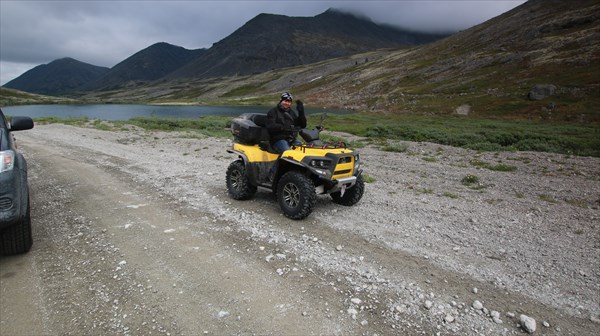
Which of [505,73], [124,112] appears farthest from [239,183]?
[124,112]

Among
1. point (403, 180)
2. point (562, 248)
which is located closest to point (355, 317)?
point (562, 248)

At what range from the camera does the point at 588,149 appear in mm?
22609

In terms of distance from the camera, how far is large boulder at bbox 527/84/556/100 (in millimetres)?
53066

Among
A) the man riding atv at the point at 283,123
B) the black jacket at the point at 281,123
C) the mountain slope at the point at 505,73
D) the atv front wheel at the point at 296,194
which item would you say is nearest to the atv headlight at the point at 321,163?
the atv front wheel at the point at 296,194

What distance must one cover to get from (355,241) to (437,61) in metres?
109

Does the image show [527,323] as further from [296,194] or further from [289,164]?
[289,164]

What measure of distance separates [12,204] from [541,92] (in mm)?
65237

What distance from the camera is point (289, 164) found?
331 inches

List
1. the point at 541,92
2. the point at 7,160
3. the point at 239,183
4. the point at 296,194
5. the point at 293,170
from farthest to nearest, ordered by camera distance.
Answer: the point at 541,92 → the point at 239,183 → the point at 293,170 → the point at 296,194 → the point at 7,160

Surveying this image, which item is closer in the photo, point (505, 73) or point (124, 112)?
point (505, 73)

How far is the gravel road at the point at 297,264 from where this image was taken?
449 centimetres

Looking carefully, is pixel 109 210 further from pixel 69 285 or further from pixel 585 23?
pixel 585 23

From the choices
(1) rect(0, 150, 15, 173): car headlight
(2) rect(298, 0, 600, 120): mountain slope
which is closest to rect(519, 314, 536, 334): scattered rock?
(1) rect(0, 150, 15, 173): car headlight

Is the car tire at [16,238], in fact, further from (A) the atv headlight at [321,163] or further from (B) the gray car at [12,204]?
(A) the atv headlight at [321,163]
